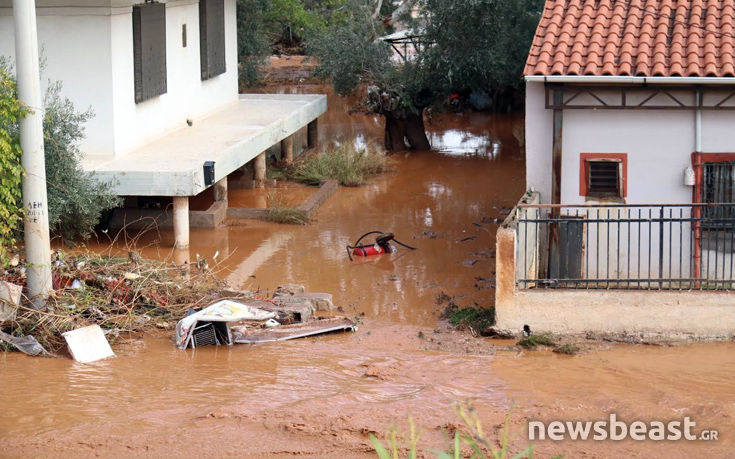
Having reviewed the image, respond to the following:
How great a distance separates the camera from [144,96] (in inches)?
700

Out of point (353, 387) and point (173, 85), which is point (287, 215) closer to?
point (173, 85)

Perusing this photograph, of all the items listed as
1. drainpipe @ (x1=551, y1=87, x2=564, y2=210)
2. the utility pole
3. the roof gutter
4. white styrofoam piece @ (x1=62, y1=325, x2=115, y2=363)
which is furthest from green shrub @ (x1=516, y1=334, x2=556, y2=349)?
the utility pole

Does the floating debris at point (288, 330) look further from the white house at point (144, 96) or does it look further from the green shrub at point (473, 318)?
the white house at point (144, 96)

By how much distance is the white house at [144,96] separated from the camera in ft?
52.8

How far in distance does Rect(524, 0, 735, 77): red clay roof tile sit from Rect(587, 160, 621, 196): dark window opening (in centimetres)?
124

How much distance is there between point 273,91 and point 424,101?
11673 millimetres

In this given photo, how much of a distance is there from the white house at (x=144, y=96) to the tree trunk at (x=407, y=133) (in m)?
5.49

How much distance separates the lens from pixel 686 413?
8812 mm

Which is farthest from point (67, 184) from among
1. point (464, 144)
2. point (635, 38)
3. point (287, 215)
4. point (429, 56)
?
point (464, 144)

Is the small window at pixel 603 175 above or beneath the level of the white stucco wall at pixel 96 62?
beneath

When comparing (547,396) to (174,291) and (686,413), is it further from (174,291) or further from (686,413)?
(174,291)

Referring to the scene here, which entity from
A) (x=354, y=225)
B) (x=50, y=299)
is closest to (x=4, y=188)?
(x=50, y=299)

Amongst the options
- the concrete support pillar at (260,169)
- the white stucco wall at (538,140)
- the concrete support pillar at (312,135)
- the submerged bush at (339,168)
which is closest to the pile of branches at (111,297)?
the white stucco wall at (538,140)

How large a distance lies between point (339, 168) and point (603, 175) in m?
9.37
